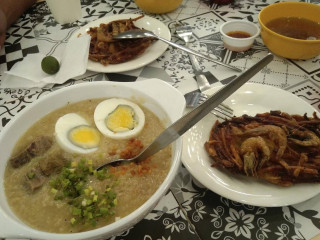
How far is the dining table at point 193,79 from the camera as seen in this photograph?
104 cm

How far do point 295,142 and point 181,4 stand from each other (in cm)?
170

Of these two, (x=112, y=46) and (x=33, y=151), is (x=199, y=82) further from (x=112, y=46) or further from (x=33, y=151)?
(x=33, y=151)

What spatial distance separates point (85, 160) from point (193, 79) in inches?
34.2

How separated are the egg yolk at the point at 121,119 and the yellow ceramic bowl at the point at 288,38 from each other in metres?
1.00

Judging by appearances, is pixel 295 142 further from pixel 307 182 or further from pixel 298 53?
pixel 298 53

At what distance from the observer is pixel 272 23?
1.80 meters

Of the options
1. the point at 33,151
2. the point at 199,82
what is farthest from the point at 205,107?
the point at 199,82

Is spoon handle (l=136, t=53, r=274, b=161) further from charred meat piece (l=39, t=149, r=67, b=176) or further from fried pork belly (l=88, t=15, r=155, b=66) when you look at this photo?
fried pork belly (l=88, t=15, r=155, b=66)

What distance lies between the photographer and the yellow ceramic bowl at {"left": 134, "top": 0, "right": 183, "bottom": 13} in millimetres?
2154

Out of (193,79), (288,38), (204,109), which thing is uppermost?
(204,109)

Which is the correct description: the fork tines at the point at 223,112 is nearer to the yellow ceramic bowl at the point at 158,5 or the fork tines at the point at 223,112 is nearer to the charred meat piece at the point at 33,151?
the charred meat piece at the point at 33,151

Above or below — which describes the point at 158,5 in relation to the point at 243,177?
above

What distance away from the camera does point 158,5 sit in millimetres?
2170

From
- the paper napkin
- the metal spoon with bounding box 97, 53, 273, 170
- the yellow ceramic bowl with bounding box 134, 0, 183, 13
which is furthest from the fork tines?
the yellow ceramic bowl with bounding box 134, 0, 183, 13
